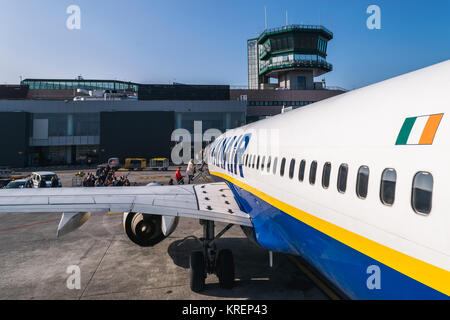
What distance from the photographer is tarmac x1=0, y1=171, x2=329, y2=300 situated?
7.77 m

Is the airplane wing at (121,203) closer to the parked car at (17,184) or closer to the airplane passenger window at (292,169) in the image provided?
the airplane passenger window at (292,169)

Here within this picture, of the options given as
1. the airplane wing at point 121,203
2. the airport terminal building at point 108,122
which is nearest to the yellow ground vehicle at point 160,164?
the airport terminal building at point 108,122

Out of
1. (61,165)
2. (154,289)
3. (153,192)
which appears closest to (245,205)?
(153,192)

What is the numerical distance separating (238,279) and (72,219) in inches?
213

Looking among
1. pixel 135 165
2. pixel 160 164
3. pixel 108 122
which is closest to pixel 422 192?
pixel 160 164

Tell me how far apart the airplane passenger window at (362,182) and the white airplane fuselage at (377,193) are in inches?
0.9

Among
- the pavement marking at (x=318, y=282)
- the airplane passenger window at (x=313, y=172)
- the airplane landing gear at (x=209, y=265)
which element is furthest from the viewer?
the airplane landing gear at (x=209, y=265)

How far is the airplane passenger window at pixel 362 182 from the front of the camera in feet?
12.7

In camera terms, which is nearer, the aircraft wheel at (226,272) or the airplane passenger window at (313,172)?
the airplane passenger window at (313,172)

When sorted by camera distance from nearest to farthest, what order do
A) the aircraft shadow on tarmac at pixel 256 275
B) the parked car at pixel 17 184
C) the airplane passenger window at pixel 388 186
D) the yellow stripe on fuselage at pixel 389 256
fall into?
the yellow stripe on fuselage at pixel 389 256 < the airplane passenger window at pixel 388 186 < the aircraft shadow on tarmac at pixel 256 275 < the parked car at pixel 17 184

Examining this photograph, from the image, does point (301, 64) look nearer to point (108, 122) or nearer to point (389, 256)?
point (108, 122)

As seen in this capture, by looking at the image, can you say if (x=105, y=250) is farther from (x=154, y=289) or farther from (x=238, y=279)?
(x=238, y=279)

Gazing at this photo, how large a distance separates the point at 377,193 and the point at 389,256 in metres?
0.83

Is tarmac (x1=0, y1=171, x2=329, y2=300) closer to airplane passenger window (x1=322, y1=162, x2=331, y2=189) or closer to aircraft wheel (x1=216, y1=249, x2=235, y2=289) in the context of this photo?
aircraft wheel (x1=216, y1=249, x2=235, y2=289)
